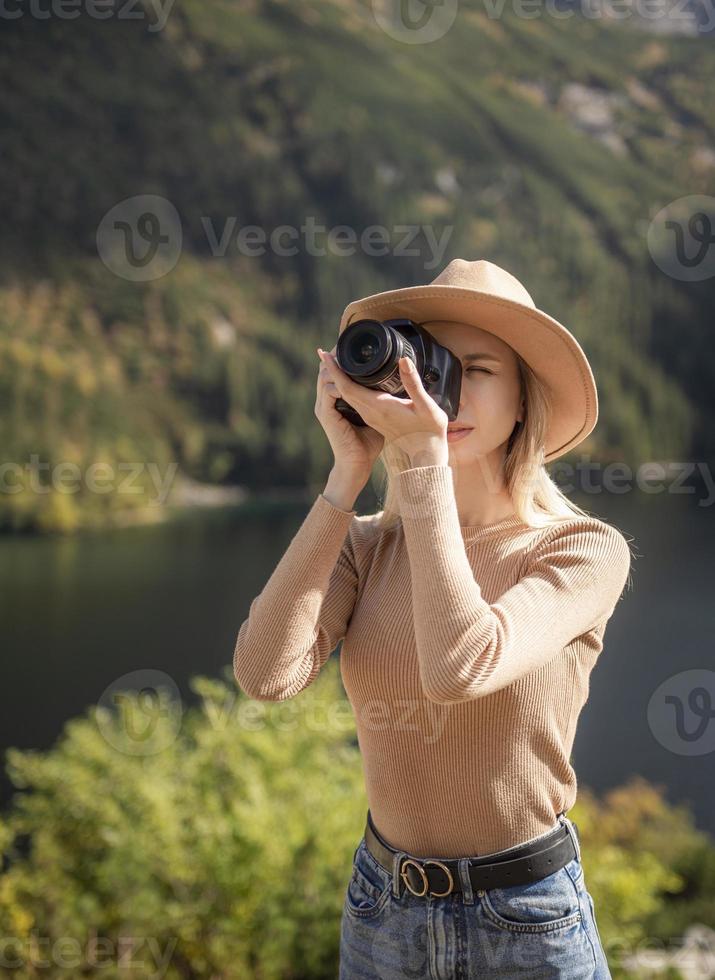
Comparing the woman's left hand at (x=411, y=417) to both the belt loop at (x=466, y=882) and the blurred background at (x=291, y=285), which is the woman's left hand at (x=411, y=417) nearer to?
the belt loop at (x=466, y=882)

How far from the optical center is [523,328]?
915 mm

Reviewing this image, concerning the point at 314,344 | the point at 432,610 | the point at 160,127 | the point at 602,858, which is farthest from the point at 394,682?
the point at 160,127

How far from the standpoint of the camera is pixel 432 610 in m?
0.75

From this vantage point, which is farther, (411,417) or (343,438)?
(343,438)

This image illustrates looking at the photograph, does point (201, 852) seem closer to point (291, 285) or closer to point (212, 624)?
point (212, 624)

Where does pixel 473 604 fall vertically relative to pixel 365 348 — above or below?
below

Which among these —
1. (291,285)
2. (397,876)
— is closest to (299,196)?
(291,285)

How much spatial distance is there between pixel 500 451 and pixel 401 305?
18 cm

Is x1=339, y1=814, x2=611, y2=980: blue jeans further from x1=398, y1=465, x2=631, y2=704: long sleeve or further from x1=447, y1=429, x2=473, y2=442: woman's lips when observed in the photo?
x1=447, y1=429, x2=473, y2=442: woman's lips

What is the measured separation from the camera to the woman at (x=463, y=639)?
0.77m

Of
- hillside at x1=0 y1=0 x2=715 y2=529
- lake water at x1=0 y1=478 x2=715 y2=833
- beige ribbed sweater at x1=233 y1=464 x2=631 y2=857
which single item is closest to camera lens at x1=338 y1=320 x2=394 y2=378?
beige ribbed sweater at x1=233 y1=464 x2=631 y2=857

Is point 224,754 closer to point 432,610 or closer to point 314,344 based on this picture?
point 432,610

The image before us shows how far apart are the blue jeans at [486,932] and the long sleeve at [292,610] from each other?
0.66 feet

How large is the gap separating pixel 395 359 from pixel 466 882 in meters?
0.47
